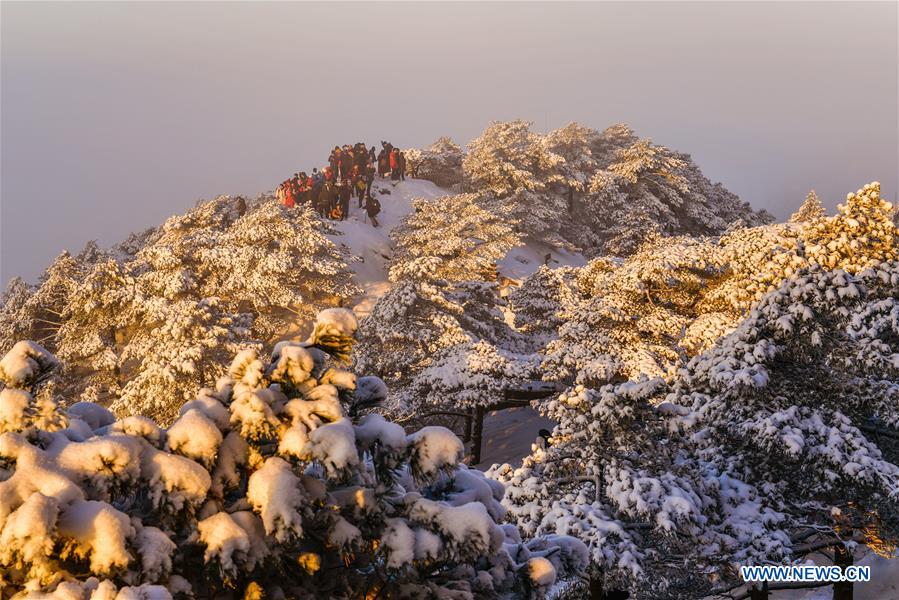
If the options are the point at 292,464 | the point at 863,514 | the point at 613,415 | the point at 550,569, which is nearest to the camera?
the point at 292,464

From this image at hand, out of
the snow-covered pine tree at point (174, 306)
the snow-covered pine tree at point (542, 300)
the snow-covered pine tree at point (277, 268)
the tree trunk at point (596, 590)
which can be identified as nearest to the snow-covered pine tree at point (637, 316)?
the snow-covered pine tree at point (542, 300)

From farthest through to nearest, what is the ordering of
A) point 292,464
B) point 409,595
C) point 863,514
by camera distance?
point 863,514 < point 409,595 < point 292,464

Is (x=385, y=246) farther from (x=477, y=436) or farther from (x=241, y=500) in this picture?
(x=241, y=500)

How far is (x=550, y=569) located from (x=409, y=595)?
52.6 inches

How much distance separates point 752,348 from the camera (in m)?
9.88

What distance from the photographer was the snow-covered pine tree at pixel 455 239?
27.0m

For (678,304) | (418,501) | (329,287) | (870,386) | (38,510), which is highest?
(38,510)

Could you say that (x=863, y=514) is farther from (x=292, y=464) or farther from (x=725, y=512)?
(x=292, y=464)

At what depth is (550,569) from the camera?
17.2 feet

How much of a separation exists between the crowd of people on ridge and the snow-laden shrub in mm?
28570

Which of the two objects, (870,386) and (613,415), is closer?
(613,415)

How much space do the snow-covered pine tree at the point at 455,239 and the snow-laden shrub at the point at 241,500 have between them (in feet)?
71.7

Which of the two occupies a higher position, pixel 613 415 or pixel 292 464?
pixel 292 464

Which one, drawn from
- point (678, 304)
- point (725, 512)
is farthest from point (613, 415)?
point (678, 304)
